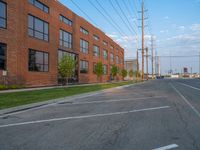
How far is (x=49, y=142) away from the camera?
4820mm

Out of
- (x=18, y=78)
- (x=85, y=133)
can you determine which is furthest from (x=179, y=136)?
(x=18, y=78)

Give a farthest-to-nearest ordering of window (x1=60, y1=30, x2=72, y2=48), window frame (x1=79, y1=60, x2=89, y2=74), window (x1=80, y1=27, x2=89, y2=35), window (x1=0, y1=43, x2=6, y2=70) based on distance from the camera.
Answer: window (x1=80, y1=27, x2=89, y2=35) < window frame (x1=79, y1=60, x2=89, y2=74) < window (x1=60, y1=30, x2=72, y2=48) < window (x1=0, y1=43, x2=6, y2=70)

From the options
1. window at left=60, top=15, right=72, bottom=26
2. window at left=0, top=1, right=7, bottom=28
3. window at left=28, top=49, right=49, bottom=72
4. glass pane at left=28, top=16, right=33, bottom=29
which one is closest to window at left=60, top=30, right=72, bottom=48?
window at left=60, top=15, right=72, bottom=26

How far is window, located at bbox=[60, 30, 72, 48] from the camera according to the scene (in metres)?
30.8

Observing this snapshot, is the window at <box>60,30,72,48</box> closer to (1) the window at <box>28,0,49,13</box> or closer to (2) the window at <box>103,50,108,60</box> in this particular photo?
(1) the window at <box>28,0,49,13</box>

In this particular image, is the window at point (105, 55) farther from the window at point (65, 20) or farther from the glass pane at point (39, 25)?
the glass pane at point (39, 25)

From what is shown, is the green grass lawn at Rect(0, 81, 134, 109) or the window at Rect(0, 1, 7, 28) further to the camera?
the window at Rect(0, 1, 7, 28)

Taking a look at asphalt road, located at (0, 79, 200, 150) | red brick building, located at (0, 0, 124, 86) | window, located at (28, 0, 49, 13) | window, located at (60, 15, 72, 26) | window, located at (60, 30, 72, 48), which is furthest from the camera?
window, located at (60, 15, 72, 26)

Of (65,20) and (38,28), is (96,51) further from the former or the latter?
(38,28)

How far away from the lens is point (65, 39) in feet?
104

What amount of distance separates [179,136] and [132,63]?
97.3 meters

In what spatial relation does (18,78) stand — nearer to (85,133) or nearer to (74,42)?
(74,42)

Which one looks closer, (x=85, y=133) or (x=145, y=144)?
(x=145, y=144)

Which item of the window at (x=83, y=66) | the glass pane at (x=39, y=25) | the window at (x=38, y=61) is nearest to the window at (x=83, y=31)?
the window at (x=83, y=66)
